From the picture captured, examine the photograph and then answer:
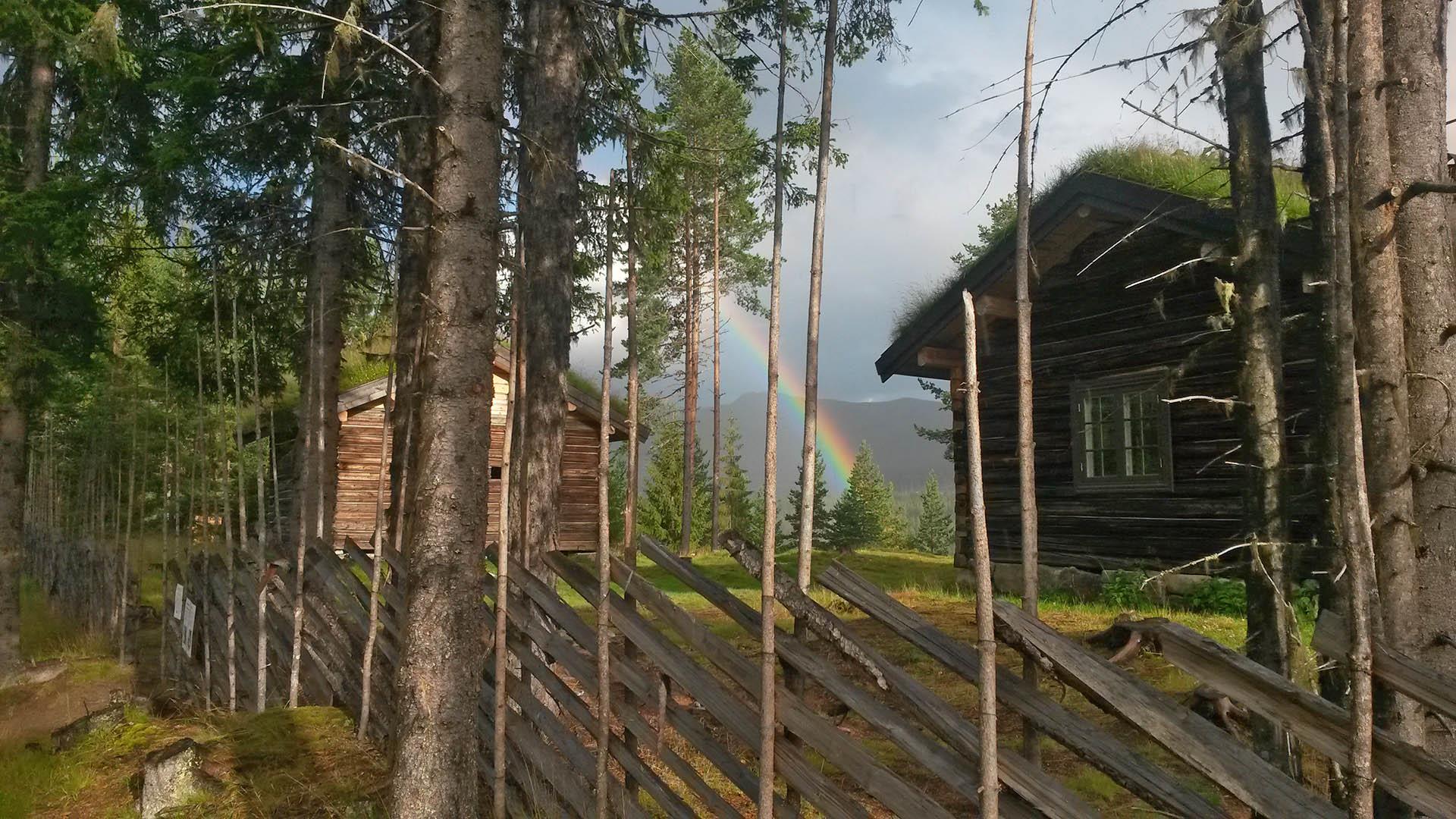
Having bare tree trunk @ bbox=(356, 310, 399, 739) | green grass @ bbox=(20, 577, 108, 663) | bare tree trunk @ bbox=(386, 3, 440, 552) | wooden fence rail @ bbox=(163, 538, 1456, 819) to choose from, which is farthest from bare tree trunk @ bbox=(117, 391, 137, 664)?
bare tree trunk @ bbox=(356, 310, 399, 739)

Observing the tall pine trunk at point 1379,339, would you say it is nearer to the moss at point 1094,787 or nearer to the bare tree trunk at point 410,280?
the moss at point 1094,787

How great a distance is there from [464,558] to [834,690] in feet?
7.06

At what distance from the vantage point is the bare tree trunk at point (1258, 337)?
592 centimetres

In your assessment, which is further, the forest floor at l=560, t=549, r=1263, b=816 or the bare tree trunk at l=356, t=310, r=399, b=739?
the bare tree trunk at l=356, t=310, r=399, b=739

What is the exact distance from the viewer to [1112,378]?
505 inches

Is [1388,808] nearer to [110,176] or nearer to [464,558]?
[464,558]

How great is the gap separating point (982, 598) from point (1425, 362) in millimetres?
2294

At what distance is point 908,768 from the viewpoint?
6.59 metres

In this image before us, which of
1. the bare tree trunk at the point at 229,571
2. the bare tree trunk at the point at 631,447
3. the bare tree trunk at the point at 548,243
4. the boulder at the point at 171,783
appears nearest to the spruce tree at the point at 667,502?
the bare tree trunk at the point at 229,571

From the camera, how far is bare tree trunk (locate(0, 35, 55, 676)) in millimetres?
11180

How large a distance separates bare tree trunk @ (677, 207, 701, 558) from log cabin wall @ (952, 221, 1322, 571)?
13605mm

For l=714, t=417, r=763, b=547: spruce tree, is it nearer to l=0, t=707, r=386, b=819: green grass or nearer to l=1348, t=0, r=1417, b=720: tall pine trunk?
l=0, t=707, r=386, b=819: green grass

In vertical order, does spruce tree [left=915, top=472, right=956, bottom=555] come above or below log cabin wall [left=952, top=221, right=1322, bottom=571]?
below

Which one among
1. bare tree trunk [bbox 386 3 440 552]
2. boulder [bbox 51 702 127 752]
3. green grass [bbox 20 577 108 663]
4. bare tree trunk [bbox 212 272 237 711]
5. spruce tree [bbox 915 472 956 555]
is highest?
bare tree trunk [bbox 386 3 440 552]
